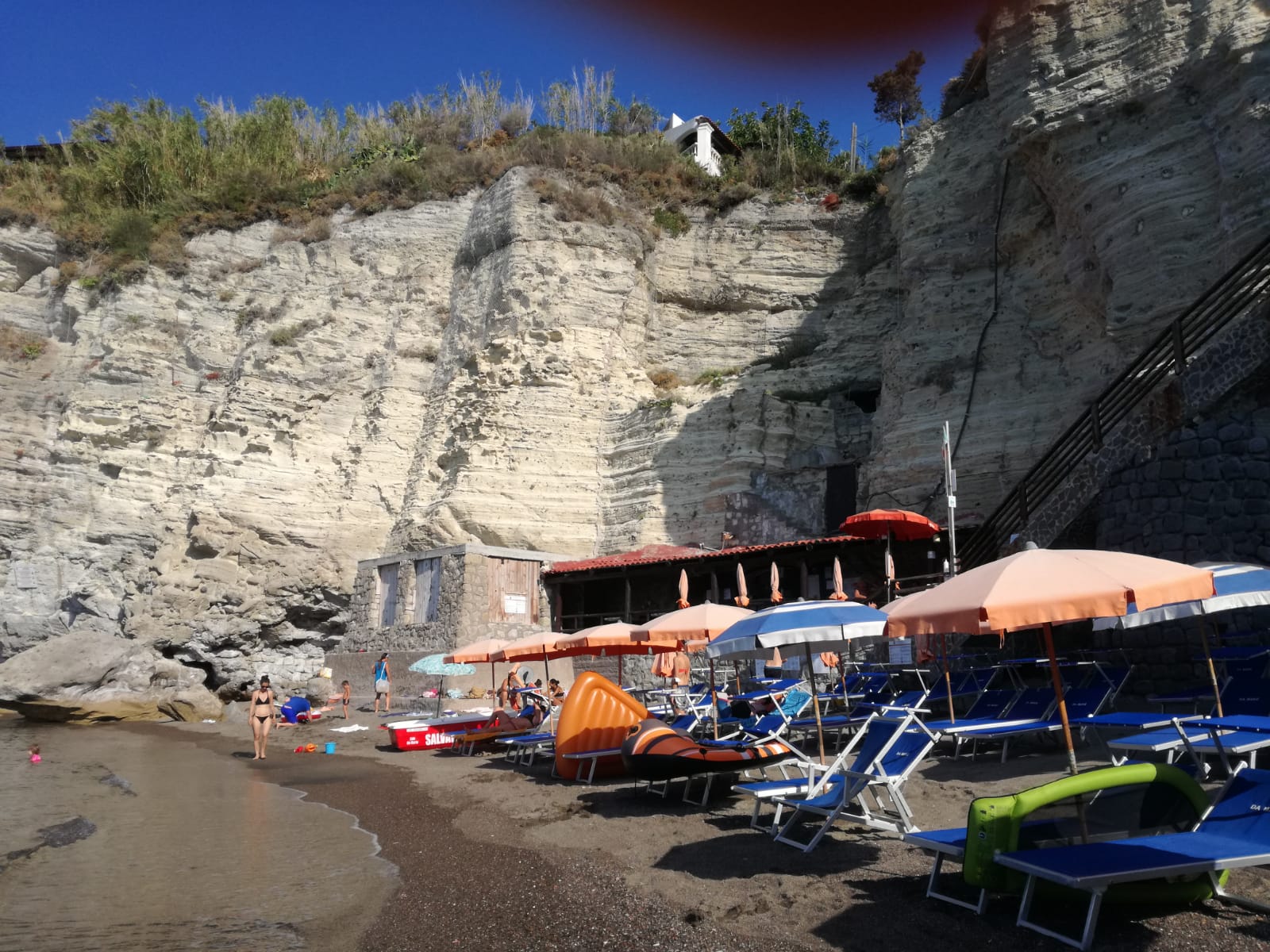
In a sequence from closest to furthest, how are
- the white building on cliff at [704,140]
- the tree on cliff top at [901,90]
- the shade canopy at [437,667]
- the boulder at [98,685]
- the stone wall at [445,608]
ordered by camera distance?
the shade canopy at [437,667] < the boulder at [98,685] < the stone wall at [445,608] < the tree on cliff top at [901,90] < the white building on cliff at [704,140]

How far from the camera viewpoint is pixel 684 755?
7652mm

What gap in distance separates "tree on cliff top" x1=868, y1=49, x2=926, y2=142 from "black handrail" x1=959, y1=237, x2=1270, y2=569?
23.8 meters

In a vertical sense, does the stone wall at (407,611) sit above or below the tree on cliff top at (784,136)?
below

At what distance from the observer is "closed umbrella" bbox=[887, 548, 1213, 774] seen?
5598mm

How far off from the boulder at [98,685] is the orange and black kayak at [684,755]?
1752cm

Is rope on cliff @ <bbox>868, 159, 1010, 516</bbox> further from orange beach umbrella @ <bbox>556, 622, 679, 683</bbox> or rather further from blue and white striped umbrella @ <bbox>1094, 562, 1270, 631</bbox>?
blue and white striped umbrella @ <bbox>1094, 562, 1270, 631</bbox>

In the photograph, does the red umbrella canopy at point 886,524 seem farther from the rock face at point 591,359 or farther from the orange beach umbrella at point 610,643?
the rock face at point 591,359

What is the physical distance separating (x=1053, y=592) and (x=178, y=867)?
6770mm

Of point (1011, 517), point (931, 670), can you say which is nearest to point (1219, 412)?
point (1011, 517)

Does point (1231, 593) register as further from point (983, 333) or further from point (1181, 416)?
point (983, 333)

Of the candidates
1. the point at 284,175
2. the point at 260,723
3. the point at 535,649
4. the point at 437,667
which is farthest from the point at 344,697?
the point at 284,175

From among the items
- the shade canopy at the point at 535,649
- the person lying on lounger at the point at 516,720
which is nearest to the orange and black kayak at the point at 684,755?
the shade canopy at the point at 535,649

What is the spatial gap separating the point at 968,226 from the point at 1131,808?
71.5ft

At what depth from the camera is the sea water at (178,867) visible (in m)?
5.12
